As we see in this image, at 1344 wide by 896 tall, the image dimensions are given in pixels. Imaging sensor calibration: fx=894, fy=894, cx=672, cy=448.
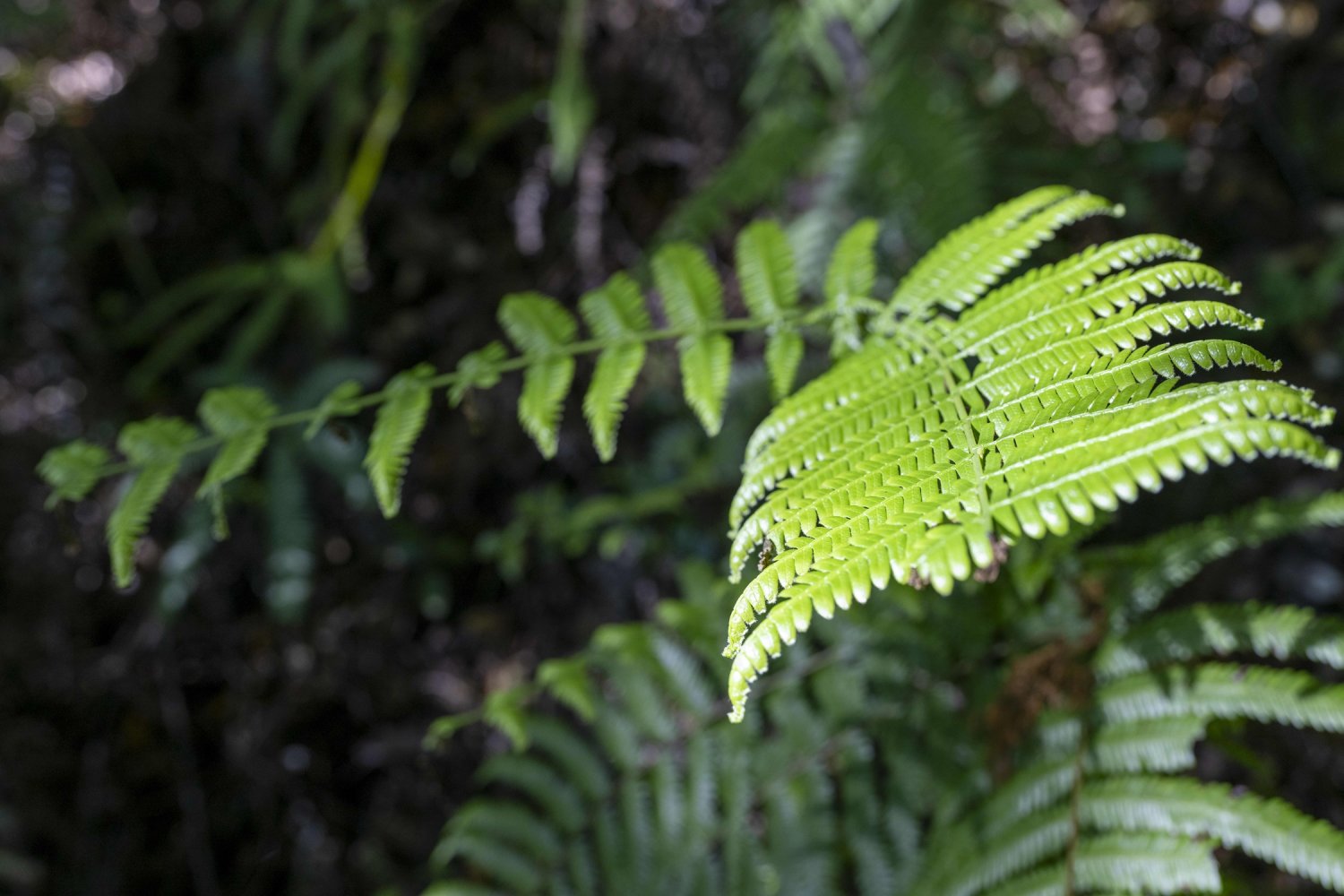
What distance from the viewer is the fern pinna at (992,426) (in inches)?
29.8

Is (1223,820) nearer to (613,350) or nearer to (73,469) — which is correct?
(613,350)

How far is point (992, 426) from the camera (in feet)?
3.06

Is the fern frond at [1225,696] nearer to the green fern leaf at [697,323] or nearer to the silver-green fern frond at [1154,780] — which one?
the silver-green fern frond at [1154,780]

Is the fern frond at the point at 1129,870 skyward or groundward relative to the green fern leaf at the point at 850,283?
groundward

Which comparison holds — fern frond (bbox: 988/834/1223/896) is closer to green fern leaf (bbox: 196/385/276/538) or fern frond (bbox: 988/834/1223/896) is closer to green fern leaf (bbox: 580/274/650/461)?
green fern leaf (bbox: 580/274/650/461)

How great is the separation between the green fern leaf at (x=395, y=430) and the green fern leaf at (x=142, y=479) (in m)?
0.31

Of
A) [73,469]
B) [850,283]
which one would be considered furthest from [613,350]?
[73,469]

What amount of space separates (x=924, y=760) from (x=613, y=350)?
1036 mm

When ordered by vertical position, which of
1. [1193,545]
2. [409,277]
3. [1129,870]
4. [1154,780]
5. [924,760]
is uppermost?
[409,277]

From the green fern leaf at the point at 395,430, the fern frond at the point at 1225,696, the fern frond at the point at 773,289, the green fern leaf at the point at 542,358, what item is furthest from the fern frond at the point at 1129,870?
the green fern leaf at the point at 395,430

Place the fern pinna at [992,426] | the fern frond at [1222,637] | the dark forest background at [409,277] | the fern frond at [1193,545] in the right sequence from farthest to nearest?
1. the dark forest background at [409,277]
2. the fern frond at [1193,545]
3. the fern frond at [1222,637]
4. the fern pinna at [992,426]

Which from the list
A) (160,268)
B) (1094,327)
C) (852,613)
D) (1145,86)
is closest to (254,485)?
(160,268)

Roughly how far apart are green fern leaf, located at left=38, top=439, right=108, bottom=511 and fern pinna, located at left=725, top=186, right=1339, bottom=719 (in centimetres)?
107

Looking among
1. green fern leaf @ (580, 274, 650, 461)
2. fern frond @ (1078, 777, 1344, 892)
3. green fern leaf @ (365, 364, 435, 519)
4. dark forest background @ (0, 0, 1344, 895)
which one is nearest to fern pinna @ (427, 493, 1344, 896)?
fern frond @ (1078, 777, 1344, 892)
